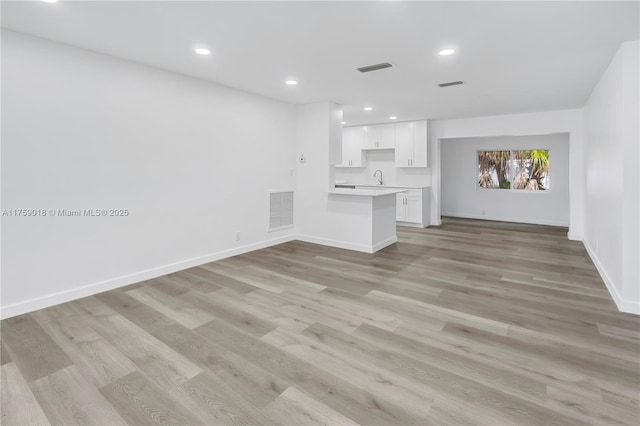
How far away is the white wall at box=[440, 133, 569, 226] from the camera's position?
8164 millimetres

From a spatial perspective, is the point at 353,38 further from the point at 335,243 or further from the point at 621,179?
the point at 335,243

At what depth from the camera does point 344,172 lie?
954 centimetres

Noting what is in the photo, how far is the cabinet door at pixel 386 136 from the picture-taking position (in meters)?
8.15

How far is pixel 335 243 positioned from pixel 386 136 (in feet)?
12.2

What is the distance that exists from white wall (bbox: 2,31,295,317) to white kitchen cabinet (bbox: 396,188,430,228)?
4.15m

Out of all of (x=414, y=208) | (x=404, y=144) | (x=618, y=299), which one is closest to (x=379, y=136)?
(x=404, y=144)

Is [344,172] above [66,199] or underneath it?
above

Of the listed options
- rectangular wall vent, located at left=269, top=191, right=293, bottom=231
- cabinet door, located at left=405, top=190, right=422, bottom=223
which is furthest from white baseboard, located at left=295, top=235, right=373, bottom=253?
cabinet door, located at left=405, top=190, right=422, bottom=223

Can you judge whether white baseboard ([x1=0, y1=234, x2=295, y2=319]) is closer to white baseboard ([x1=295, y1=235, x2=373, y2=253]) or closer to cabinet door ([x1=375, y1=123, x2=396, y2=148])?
white baseboard ([x1=295, y1=235, x2=373, y2=253])

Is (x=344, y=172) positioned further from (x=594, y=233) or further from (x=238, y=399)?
(x=238, y=399)

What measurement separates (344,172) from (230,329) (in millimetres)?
7276

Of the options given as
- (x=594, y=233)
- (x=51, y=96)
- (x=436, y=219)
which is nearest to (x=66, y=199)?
(x=51, y=96)

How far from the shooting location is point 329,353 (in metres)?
2.36

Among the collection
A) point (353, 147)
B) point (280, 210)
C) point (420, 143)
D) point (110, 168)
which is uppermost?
point (353, 147)
